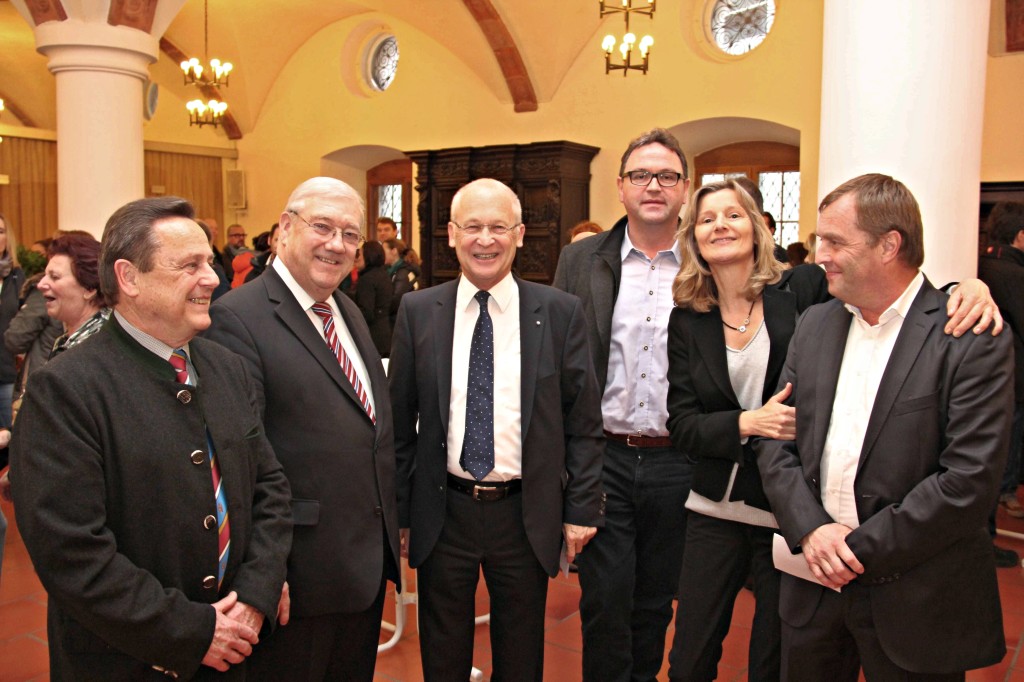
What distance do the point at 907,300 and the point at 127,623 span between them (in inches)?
72.6

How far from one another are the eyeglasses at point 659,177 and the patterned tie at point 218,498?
1523 millimetres

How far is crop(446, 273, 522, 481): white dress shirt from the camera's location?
7.88 ft

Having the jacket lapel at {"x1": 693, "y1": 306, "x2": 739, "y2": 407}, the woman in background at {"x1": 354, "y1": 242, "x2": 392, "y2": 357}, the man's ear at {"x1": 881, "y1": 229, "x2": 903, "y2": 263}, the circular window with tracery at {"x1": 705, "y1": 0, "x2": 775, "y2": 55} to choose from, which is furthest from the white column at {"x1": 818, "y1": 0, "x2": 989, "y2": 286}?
the circular window with tracery at {"x1": 705, "y1": 0, "x2": 775, "y2": 55}

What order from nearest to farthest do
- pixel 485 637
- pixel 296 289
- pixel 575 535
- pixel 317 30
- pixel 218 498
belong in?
pixel 218 498 < pixel 296 289 < pixel 575 535 < pixel 485 637 < pixel 317 30

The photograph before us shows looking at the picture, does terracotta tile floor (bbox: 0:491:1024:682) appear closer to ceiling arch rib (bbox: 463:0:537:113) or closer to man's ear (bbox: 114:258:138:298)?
man's ear (bbox: 114:258:138:298)

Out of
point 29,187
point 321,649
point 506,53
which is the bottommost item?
point 321,649

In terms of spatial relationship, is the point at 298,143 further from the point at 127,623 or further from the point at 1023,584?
the point at 127,623

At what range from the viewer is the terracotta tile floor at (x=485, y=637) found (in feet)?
10.9

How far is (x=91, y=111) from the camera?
23.6 feet

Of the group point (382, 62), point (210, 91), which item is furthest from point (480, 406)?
point (210, 91)

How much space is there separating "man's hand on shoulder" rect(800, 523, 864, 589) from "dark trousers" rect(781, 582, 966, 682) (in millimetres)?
73

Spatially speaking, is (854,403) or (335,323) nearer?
(854,403)

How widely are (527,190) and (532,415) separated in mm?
8884

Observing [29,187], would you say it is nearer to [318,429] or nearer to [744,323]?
[318,429]
